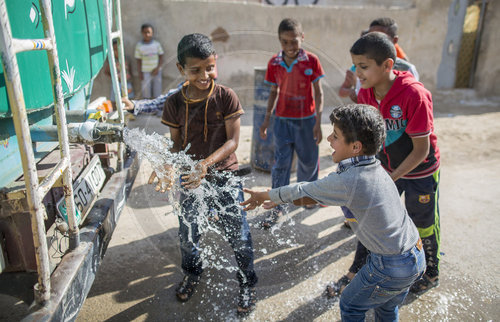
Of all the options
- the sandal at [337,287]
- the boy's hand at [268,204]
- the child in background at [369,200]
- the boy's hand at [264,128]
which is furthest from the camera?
the boy's hand at [264,128]

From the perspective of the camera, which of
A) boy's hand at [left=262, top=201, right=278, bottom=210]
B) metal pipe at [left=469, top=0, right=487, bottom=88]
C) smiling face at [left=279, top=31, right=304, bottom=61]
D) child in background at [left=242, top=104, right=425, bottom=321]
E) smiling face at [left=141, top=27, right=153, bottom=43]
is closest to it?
child in background at [left=242, top=104, right=425, bottom=321]

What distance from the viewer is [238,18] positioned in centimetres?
738

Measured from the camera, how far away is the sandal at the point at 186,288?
2404 millimetres

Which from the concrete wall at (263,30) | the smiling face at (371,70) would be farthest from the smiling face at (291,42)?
the concrete wall at (263,30)

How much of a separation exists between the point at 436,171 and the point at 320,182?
3.57 feet

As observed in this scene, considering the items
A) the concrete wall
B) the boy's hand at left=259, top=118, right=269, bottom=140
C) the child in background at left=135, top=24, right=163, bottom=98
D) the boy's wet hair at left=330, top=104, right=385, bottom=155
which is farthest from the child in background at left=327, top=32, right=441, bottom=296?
the child in background at left=135, top=24, right=163, bottom=98

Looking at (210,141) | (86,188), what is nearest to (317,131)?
(210,141)

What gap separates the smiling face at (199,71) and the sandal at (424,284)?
195cm

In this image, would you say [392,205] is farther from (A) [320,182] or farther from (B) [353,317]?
(B) [353,317]

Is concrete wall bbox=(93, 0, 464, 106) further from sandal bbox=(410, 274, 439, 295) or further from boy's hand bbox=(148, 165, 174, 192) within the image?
sandal bbox=(410, 274, 439, 295)

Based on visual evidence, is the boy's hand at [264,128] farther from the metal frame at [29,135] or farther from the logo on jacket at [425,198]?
the metal frame at [29,135]

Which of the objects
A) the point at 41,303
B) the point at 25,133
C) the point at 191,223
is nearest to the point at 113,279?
the point at 191,223

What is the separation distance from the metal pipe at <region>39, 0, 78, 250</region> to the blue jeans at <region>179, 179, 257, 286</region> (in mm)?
772

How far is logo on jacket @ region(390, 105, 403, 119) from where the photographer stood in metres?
2.11
